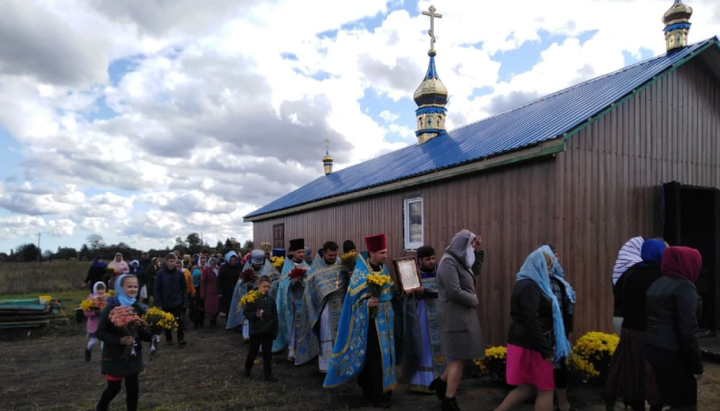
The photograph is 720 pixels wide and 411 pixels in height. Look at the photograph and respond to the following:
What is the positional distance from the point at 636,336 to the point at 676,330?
2.39 ft

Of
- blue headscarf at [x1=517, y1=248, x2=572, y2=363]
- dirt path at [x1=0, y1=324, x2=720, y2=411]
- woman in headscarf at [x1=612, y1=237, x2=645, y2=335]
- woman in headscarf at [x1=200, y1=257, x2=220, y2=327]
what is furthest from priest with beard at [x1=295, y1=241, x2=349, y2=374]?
woman in headscarf at [x1=200, y1=257, x2=220, y2=327]

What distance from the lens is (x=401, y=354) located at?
6754 mm

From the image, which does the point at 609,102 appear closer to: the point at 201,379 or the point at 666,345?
the point at 666,345

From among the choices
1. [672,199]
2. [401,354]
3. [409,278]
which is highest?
[672,199]

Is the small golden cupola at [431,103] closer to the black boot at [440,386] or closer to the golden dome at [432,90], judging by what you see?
the golden dome at [432,90]

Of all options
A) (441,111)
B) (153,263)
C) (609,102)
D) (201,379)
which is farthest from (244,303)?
(441,111)

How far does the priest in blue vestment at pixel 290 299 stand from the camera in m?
8.96

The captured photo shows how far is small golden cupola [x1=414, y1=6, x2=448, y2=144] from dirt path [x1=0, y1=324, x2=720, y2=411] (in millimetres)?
11209

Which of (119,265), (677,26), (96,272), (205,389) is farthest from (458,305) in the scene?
(96,272)

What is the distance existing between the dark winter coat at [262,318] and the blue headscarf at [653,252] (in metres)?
4.99

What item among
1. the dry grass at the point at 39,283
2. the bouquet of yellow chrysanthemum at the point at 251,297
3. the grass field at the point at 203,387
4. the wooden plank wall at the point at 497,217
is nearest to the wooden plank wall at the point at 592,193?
the wooden plank wall at the point at 497,217

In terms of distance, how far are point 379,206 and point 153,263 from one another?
8.28 m

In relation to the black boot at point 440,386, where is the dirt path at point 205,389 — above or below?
below

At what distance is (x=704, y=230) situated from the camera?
9062 millimetres
